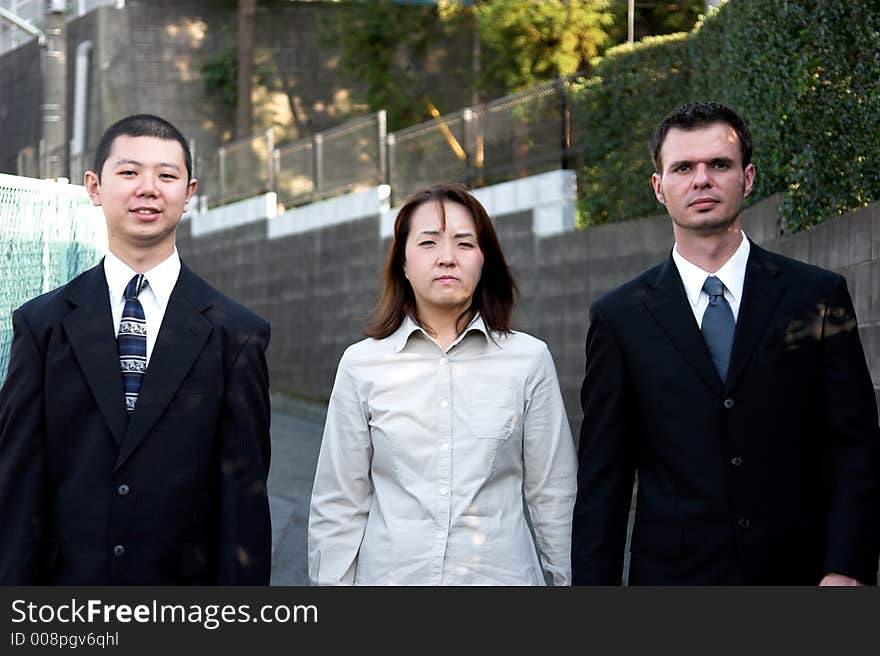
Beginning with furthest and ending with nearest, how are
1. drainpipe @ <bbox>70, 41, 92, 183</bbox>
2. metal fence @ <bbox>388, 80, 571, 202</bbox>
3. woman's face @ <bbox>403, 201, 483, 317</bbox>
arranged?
drainpipe @ <bbox>70, 41, 92, 183</bbox> → metal fence @ <bbox>388, 80, 571, 202</bbox> → woman's face @ <bbox>403, 201, 483, 317</bbox>

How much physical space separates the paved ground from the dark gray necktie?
4.44 metres

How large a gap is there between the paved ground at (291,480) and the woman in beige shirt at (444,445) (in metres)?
3.88

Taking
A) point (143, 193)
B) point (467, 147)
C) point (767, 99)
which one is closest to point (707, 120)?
point (143, 193)

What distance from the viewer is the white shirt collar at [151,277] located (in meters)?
4.13

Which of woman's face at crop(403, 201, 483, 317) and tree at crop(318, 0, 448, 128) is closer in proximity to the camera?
woman's face at crop(403, 201, 483, 317)

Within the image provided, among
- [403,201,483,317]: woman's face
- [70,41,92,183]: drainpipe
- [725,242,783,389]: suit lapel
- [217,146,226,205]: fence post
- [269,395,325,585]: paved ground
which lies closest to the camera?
[725,242,783,389]: suit lapel

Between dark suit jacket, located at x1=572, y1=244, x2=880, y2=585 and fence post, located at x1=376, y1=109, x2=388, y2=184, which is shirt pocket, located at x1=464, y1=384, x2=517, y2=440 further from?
fence post, located at x1=376, y1=109, x2=388, y2=184

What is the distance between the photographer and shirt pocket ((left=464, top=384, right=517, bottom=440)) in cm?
430

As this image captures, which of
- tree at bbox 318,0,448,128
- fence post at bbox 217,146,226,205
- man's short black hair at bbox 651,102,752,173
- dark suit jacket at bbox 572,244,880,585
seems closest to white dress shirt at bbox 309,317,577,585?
dark suit jacket at bbox 572,244,880,585

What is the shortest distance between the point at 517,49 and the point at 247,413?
1576 centimetres

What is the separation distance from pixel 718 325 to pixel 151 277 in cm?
151

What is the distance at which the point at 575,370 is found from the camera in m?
12.3

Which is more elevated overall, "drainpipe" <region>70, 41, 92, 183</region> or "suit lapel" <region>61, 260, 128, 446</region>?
"drainpipe" <region>70, 41, 92, 183</region>

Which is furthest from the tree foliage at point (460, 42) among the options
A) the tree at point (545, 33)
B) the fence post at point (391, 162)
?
the fence post at point (391, 162)
